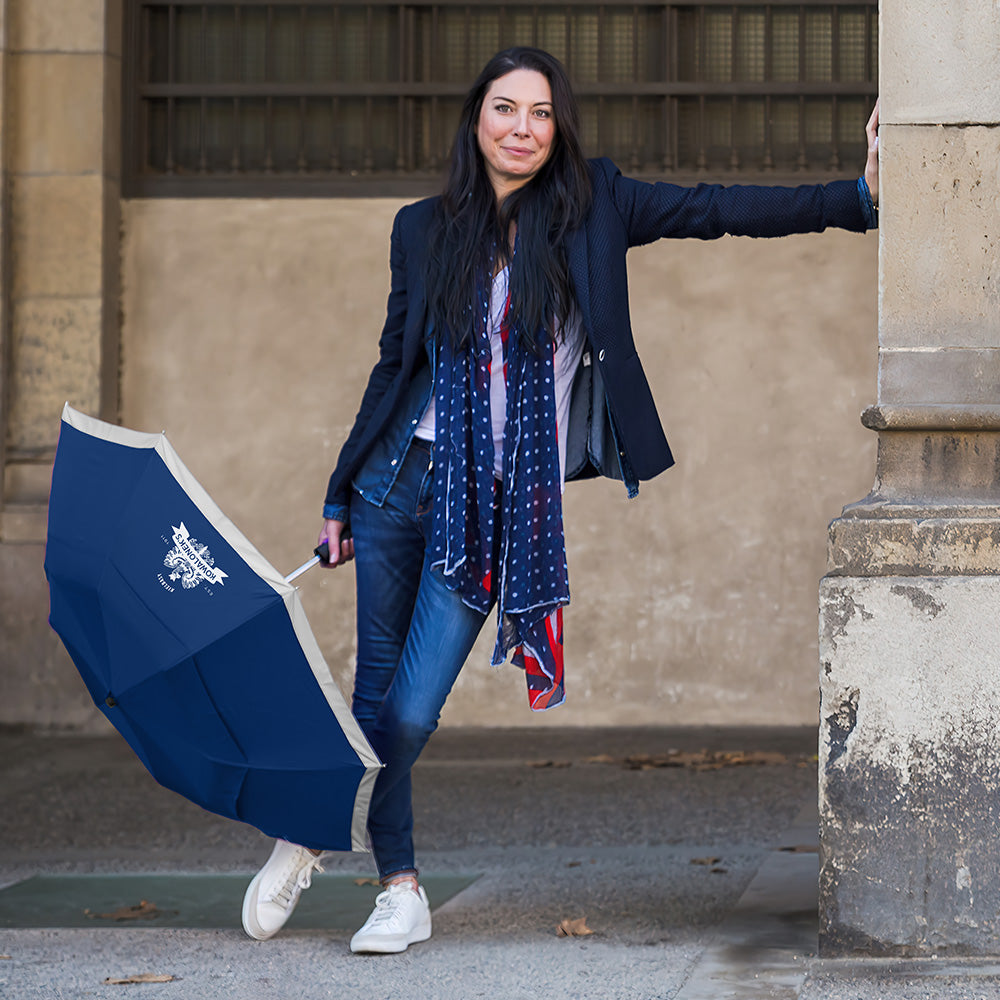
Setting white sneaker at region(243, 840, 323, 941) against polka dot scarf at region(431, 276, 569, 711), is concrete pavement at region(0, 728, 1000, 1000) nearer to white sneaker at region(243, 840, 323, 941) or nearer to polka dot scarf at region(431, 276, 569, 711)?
white sneaker at region(243, 840, 323, 941)

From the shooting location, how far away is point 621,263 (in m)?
3.59

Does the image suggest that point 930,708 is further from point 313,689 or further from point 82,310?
point 82,310

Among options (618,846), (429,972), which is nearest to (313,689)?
(429,972)

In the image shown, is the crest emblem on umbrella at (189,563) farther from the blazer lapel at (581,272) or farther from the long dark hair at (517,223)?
the blazer lapel at (581,272)

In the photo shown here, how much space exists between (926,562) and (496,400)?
1008 millimetres

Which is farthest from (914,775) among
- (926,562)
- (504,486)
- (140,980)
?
(140,980)

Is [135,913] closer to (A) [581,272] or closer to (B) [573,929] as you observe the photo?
(B) [573,929]

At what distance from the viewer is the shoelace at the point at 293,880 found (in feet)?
12.4

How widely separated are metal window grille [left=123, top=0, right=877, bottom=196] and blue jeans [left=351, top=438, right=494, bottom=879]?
4086mm

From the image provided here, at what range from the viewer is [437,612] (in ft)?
11.9

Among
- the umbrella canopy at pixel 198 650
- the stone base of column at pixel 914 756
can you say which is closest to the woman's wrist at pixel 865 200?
the stone base of column at pixel 914 756

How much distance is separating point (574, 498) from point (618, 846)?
256 cm

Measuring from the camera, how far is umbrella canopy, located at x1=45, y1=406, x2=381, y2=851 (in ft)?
10.8

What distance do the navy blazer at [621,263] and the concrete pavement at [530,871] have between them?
1097 mm
